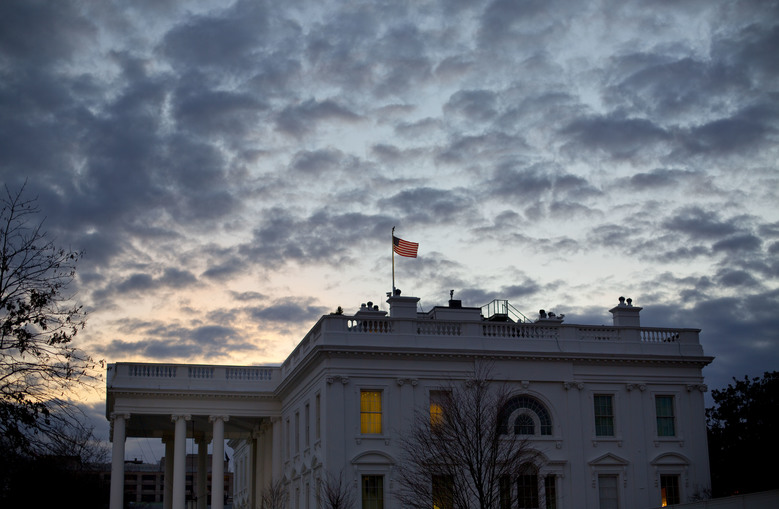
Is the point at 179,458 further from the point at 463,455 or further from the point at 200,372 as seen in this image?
the point at 463,455

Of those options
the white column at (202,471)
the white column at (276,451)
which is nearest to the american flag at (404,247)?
the white column at (276,451)

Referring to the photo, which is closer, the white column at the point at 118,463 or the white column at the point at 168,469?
the white column at the point at 118,463

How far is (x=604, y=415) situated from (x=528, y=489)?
562 cm

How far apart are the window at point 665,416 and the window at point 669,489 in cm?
211

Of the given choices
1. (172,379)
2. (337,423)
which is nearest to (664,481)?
(337,423)

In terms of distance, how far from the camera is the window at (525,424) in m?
44.1

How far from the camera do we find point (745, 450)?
2245 inches

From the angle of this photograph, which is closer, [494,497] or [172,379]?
[494,497]

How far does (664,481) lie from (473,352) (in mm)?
11653

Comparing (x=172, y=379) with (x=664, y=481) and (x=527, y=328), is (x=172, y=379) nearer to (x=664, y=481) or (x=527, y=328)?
(x=527, y=328)

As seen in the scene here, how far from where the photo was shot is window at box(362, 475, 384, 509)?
4112 cm

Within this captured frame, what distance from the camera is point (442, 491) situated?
39.4m

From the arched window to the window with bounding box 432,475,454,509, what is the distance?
18.2ft

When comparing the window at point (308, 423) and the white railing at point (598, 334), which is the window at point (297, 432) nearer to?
the window at point (308, 423)
